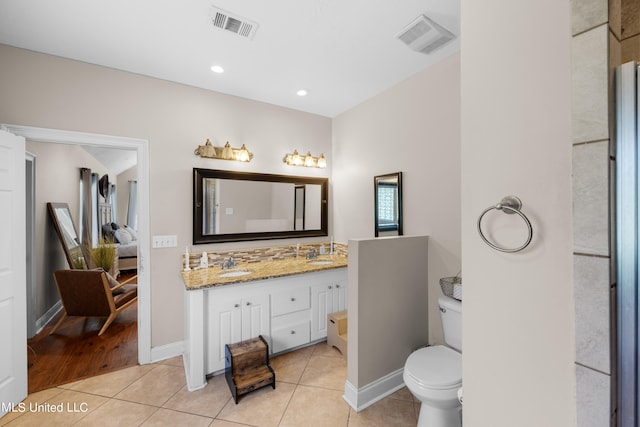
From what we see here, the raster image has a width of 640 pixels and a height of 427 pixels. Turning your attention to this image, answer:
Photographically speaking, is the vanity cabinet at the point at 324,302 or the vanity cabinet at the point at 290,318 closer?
the vanity cabinet at the point at 290,318

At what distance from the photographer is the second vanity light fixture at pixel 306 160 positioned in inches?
124

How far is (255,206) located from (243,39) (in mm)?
1625

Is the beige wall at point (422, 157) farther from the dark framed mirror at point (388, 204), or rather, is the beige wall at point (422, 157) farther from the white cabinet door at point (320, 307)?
the white cabinet door at point (320, 307)

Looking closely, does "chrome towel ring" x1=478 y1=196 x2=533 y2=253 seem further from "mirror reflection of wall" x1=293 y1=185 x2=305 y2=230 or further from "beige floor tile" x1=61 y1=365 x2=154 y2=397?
"beige floor tile" x1=61 y1=365 x2=154 y2=397

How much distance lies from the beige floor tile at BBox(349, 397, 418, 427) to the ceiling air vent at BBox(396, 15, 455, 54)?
2646 millimetres

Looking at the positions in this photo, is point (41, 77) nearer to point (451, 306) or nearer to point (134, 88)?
point (134, 88)

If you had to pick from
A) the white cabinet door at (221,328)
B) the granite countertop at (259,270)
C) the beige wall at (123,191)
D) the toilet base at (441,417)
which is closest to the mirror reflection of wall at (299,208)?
the granite countertop at (259,270)

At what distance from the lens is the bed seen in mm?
5492

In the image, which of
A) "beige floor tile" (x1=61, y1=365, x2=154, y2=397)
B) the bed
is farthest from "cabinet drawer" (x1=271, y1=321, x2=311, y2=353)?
the bed

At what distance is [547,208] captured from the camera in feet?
2.30

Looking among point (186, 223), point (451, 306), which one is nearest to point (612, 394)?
point (451, 306)

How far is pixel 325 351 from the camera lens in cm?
261

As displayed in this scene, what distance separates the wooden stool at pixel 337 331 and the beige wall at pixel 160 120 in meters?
1.19

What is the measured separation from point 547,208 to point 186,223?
2.74m
